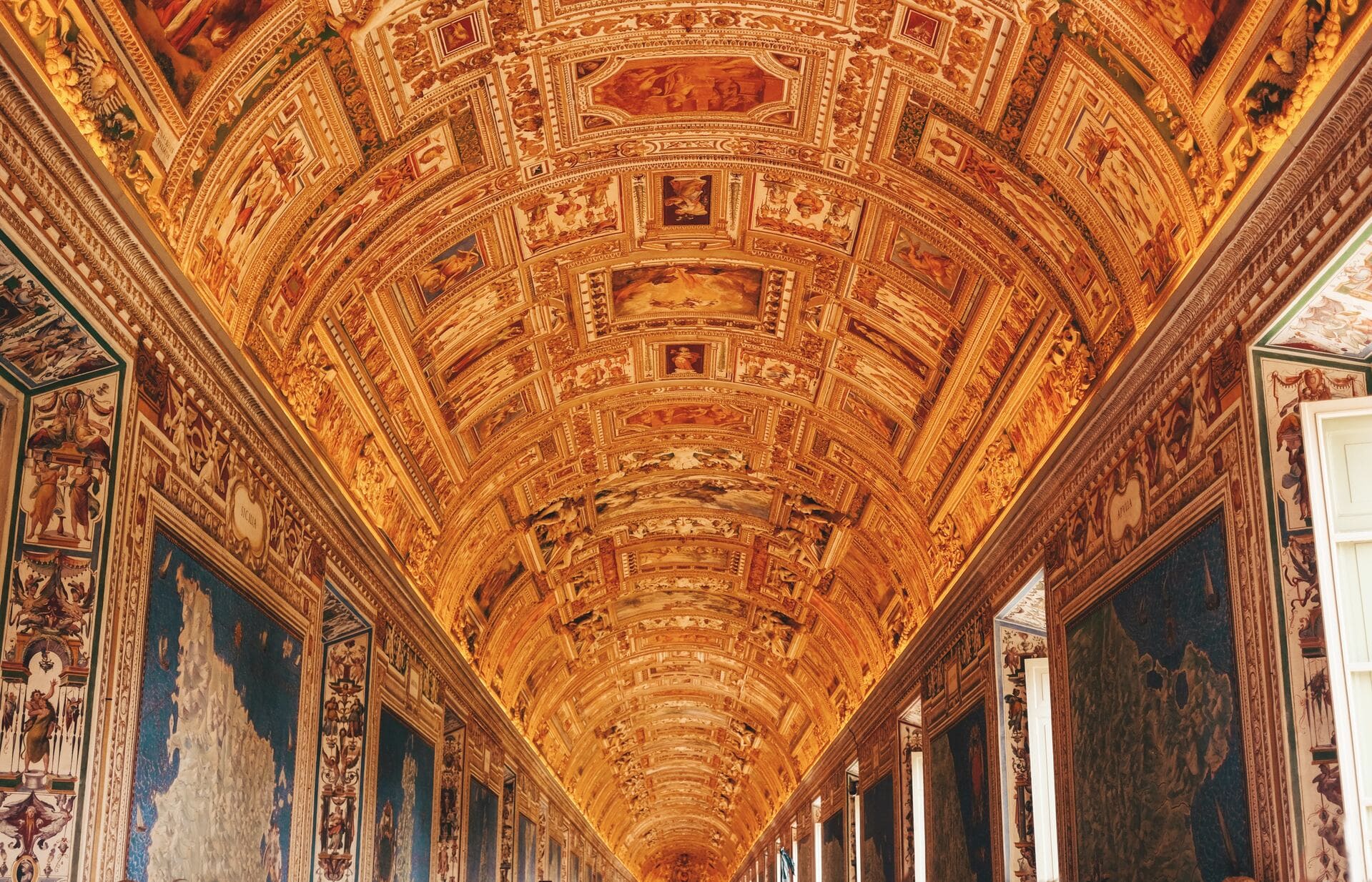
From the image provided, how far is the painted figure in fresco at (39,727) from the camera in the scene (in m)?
8.63

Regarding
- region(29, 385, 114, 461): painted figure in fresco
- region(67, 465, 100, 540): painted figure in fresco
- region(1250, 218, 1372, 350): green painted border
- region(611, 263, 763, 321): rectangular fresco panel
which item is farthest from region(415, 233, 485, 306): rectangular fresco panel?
region(1250, 218, 1372, 350): green painted border

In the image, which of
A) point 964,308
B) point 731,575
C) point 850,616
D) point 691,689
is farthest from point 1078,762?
point 691,689

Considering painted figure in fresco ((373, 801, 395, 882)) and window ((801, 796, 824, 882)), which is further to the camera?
window ((801, 796, 824, 882))

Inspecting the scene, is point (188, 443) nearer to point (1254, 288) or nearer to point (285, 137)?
point (285, 137)

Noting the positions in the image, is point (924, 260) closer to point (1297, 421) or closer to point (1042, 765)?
point (1042, 765)

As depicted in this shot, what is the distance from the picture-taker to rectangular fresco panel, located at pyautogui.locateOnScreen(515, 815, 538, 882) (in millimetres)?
31984

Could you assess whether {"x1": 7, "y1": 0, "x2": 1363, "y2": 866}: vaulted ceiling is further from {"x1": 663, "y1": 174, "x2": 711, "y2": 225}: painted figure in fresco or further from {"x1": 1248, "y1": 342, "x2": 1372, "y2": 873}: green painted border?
{"x1": 1248, "y1": 342, "x2": 1372, "y2": 873}: green painted border

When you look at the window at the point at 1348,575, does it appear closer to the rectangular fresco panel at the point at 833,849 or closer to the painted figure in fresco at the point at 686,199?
the painted figure in fresco at the point at 686,199

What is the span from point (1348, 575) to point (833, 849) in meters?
25.8

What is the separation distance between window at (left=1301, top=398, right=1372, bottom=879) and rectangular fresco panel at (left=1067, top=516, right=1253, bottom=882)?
3.33ft

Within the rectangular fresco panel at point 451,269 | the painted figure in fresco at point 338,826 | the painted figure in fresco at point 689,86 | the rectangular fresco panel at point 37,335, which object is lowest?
the painted figure in fresco at point 338,826

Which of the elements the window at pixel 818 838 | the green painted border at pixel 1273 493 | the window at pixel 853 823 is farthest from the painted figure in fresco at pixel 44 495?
the window at pixel 818 838

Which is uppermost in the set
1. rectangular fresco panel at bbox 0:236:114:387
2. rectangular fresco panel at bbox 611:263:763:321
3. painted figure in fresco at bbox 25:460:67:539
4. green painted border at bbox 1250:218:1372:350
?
rectangular fresco panel at bbox 611:263:763:321

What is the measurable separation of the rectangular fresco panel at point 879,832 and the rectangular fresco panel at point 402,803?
8.47m
